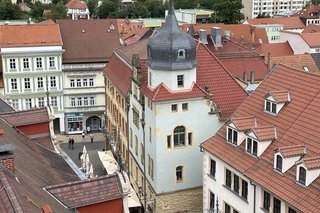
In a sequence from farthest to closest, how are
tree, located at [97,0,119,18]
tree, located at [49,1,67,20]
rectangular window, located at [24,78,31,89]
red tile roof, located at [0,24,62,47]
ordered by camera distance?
tree, located at [97,0,119,18] → tree, located at [49,1,67,20] → rectangular window, located at [24,78,31,89] → red tile roof, located at [0,24,62,47]

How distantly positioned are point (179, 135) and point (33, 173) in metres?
20.2

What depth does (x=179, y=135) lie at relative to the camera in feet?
137

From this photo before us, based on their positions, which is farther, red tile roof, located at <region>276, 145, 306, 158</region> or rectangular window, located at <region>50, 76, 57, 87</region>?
rectangular window, located at <region>50, 76, 57, 87</region>

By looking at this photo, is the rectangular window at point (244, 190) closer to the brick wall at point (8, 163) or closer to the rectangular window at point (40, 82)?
the brick wall at point (8, 163)

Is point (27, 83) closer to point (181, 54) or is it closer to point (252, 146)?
point (181, 54)

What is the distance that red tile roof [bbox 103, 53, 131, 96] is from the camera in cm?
5239

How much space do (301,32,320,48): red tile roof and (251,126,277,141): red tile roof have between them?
70.9 meters

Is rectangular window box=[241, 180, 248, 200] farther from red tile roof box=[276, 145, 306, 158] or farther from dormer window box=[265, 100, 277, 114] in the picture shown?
dormer window box=[265, 100, 277, 114]

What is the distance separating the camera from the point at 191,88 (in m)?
41.5

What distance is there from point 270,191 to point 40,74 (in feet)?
155

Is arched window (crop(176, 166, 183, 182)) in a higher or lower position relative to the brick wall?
lower

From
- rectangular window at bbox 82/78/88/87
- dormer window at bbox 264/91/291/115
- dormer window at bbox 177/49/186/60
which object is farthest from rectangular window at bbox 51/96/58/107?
dormer window at bbox 264/91/291/115

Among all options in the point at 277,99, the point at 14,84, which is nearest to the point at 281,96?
the point at 277,99

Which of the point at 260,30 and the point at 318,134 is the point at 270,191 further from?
the point at 260,30
